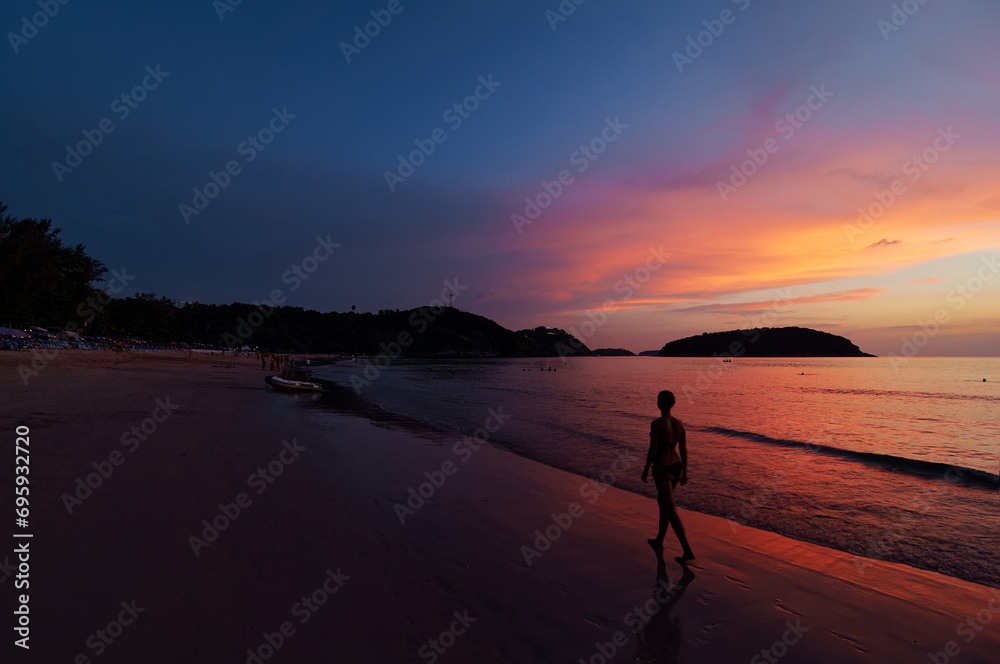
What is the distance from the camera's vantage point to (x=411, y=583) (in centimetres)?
567

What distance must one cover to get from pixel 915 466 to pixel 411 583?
1925 centimetres

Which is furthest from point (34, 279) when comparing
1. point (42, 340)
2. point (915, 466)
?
point (915, 466)

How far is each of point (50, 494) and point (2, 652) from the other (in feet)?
15.8

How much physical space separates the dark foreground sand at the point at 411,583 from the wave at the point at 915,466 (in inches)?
412

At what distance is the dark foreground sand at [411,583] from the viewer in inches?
174

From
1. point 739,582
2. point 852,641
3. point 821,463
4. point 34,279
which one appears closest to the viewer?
point 852,641

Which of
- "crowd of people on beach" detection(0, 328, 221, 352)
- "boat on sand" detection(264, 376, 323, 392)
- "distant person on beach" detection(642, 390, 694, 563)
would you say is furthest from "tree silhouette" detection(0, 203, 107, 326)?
"distant person on beach" detection(642, 390, 694, 563)

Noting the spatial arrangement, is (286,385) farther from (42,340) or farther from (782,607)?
(42,340)

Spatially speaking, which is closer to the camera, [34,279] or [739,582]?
[739,582]

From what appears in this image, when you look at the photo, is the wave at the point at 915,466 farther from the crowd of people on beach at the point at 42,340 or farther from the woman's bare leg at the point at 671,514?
the crowd of people on beach at the point at 42,340

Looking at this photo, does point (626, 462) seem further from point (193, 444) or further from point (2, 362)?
point (2, 362)

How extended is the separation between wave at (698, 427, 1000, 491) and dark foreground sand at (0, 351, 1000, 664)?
10.5 meters

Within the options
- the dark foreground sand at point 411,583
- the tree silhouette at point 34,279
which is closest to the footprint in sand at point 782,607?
the dark foreground sand at point 411,583

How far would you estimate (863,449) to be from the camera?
19656 mm
